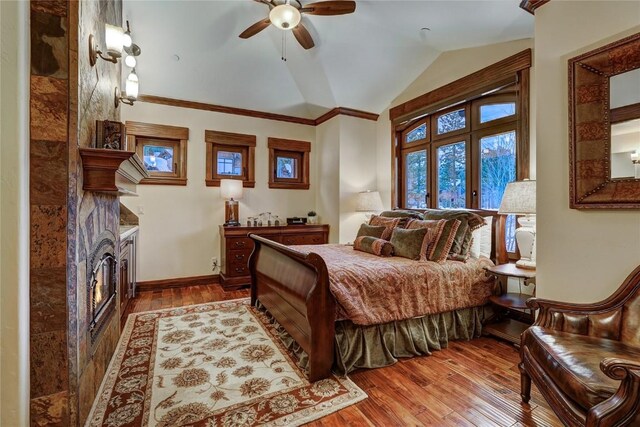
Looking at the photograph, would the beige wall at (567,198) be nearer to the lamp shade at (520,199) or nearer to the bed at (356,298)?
the lamp shade at (520,199)

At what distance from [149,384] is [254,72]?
13.6 ft

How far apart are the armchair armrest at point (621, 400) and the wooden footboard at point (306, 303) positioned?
134cm

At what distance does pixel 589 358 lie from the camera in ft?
4.27

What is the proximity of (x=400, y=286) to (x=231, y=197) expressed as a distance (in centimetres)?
313

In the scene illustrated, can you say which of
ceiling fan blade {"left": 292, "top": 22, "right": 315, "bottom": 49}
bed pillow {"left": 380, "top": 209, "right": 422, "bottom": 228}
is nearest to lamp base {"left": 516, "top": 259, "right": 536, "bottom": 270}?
bed pillow {"left": 380, "top": 209, "right": 422, "bottom": 228}

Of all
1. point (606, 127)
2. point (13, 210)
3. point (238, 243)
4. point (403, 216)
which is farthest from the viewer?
point (238, 243)

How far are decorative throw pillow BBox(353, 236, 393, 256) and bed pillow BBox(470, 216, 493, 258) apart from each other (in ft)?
2.85

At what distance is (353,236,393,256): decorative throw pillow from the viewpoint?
2.91m

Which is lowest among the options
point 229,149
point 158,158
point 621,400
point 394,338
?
point 394,338

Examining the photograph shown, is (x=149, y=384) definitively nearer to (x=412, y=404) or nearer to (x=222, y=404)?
(x=222, y=404)

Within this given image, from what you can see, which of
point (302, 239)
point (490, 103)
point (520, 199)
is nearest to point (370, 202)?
point (302, 239)

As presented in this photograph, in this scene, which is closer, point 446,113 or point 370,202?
point 446,113

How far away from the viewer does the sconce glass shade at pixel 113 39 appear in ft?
5.97

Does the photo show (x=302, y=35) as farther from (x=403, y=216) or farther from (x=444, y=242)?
(x=444, y=242)
